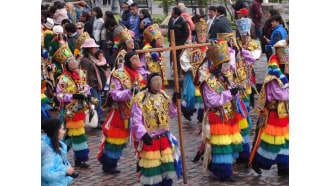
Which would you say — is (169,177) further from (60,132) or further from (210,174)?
(60,132)

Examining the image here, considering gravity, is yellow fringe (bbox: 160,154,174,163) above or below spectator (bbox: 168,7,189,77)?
below

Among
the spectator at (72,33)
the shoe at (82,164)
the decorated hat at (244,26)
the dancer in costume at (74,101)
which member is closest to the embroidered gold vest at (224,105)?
the dancer in costume at (74,101)

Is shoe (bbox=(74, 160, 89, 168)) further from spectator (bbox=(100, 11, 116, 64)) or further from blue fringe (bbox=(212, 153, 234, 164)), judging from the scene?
spectator (bbox=(100, 11, 116, 64))

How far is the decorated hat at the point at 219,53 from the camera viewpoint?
7.70 m

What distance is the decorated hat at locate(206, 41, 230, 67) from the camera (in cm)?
770

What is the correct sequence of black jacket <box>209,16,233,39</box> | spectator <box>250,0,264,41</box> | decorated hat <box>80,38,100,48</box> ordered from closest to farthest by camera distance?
decorated hat <box>80,38,100,48</box>, black jacket <box>209,16,233,39</box>, spectator <box>250,0,264,41</box>

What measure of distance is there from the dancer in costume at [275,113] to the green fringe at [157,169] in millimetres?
1571

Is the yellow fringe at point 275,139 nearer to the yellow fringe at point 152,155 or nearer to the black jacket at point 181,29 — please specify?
the yellow fringe at point 152,155

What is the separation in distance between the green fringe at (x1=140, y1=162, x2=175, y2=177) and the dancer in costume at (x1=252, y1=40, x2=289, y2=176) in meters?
1.57

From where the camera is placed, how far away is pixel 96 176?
27.8 ft

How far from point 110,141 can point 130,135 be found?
14.3 inches

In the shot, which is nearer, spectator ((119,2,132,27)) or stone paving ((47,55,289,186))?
stone paving ((47,55,289,186))

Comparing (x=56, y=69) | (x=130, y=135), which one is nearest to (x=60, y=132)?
(x=130, y=135)

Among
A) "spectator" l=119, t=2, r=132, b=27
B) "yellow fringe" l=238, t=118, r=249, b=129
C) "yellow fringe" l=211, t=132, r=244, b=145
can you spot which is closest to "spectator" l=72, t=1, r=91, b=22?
"spectator" l=119, t=2, r=132, b=27
